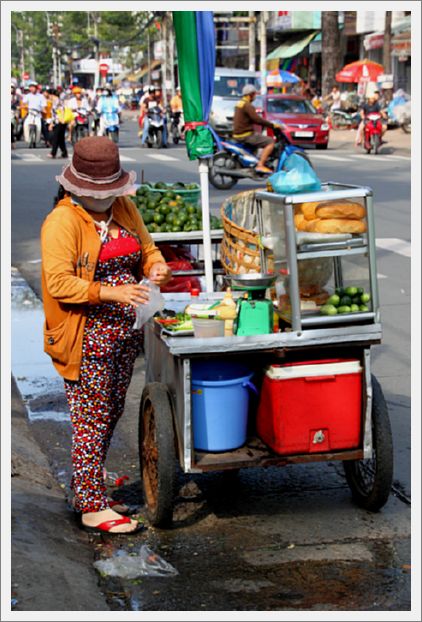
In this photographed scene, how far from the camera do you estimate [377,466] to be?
187 inches

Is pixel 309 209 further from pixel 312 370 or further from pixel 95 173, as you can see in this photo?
pixel 95 173

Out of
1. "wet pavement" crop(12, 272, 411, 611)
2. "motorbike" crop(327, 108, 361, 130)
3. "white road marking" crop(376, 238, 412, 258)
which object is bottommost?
"wet pavement" crop(12, 272, 411, 611)

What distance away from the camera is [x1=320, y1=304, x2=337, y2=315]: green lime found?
15.3 feet

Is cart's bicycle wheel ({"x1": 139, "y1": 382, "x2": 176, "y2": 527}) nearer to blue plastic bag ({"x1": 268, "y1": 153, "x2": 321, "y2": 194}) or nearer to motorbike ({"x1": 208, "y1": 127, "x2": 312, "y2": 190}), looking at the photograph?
blue plastic bag ({"x1": 268, "y1": 153, "x2": 321, "y2": 194})

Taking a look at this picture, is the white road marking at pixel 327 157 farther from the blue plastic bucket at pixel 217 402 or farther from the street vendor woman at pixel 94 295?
the blue plastic bucket at pixel 217 402

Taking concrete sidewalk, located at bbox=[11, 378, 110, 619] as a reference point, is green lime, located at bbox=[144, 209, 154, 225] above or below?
above

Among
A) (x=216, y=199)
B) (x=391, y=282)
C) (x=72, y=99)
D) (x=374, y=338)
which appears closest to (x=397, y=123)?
(x=72, y=99)

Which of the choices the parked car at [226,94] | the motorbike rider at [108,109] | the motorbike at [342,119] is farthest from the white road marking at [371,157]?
the motorbike at [342,119]

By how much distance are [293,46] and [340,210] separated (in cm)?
5432

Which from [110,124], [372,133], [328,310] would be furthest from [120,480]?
[110,124]

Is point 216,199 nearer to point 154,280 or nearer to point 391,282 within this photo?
point 391,282

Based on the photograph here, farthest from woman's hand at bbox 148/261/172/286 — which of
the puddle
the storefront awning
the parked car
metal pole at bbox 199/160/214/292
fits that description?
the storefront awning

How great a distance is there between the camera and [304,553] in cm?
457

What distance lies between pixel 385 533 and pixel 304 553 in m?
0.46
